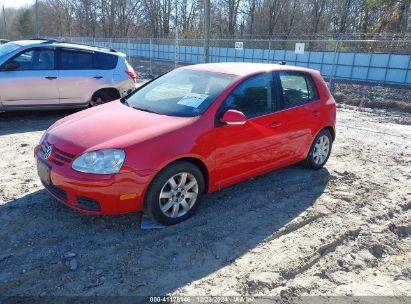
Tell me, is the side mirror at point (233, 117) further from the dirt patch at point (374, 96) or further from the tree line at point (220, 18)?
the tree line at point (220, 18)

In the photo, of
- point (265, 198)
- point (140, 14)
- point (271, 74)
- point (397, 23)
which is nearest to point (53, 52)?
point (271, 74)

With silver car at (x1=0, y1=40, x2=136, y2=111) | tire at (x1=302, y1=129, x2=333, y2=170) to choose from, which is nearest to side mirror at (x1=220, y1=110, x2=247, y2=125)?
tire at (x1=302, y1=129, x2=333, y2=170)

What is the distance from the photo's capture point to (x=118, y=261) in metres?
3.21

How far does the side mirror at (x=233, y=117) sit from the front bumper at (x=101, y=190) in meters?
1.04

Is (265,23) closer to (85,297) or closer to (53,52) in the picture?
(53,52)

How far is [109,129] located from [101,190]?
70cm

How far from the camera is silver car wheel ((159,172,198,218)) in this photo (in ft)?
12.0

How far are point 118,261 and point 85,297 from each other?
466 mm

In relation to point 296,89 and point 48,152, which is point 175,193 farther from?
point 296,89

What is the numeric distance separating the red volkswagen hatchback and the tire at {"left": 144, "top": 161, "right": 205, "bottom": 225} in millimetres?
11

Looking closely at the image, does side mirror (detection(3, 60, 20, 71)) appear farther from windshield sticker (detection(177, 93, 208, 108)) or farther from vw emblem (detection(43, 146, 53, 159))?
windshield sticker (detection(177, 93, 208, 108))

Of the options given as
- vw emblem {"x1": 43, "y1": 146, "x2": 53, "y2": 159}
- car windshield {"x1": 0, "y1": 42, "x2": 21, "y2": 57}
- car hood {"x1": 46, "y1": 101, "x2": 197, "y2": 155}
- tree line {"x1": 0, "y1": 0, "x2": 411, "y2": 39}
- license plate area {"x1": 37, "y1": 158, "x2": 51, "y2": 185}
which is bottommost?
license plate area {"x1": 37, "y1": 158, "x2": 51, "y2": 185}

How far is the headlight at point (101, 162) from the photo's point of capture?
133 inches

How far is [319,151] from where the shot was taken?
5570mm
